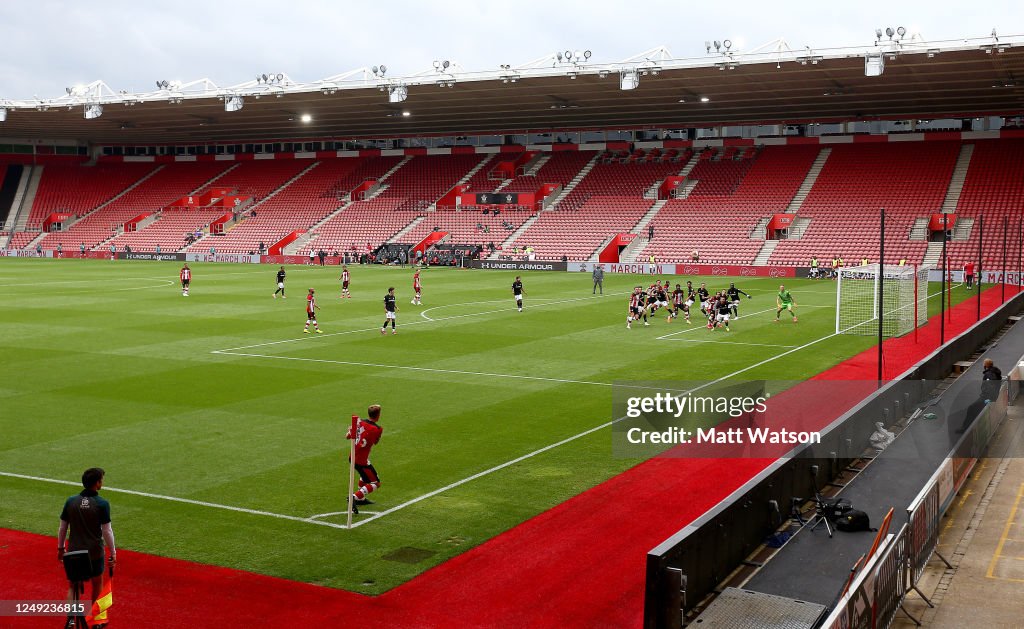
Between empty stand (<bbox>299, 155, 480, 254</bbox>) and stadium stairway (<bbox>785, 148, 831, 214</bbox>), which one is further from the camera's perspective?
empty stand (<bbox>299, 155, 480, 254</bbox>)

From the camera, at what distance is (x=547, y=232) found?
72250 mm

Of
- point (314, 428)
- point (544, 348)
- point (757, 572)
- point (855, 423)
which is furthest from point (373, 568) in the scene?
point (544, 348)

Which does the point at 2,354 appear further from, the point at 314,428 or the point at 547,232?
the point at 547,232

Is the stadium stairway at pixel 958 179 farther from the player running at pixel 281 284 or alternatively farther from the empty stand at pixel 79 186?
the empty stand at pixel 79 186

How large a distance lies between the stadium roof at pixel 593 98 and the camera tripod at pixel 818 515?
4157cm

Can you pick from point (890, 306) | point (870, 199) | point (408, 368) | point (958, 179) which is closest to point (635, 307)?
point (890, 306)

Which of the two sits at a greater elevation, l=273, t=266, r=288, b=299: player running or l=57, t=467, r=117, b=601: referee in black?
l=273, t=266, r=288, b=299: player running

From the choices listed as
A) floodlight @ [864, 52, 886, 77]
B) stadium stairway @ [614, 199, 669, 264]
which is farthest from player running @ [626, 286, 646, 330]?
stadium stairway @ [614, 199, 669, 264]

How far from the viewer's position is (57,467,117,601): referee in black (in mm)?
8797

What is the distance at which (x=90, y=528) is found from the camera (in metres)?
8.83

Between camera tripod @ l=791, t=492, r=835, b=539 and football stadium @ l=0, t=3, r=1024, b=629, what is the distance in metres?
0.04

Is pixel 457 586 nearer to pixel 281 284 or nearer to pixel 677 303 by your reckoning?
pixel 677 303

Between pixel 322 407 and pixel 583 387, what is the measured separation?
6040mm

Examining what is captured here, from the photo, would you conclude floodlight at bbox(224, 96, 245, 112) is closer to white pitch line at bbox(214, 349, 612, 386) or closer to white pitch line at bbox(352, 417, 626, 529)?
white pitch line at bbox(214, 349, 612, 386)
